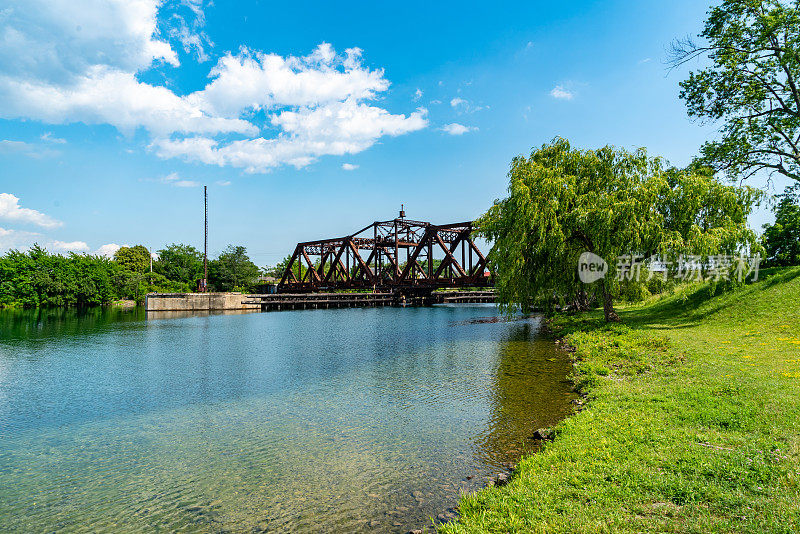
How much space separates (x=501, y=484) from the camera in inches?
262

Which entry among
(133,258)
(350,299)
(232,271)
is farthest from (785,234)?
(133,258)

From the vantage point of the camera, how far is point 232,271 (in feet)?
268

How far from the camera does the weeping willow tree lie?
781 inches

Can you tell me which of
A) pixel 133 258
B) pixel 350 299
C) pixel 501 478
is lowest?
pixel 501 478

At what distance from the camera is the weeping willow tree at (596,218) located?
781 inches

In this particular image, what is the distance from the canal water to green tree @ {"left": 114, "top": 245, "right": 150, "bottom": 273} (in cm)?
7864

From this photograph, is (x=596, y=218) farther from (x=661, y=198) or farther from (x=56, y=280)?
(x=56, y=280)

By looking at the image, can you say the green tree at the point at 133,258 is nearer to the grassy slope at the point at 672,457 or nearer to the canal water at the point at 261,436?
the canal water at the point at 261,436

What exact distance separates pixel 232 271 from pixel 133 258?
27296 millimetres

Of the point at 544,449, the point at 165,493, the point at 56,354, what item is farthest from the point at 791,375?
the point at 56,354

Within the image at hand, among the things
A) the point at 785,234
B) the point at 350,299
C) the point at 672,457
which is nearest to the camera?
the point at 672,457

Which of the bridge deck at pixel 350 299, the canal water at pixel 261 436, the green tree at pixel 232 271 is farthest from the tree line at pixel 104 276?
the canal water at pixel 261 436

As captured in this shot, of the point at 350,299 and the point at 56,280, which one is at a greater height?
the point at 56,280

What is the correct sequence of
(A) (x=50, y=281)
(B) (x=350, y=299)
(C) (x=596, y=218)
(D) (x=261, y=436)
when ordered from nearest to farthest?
(D) (x=261, y=436) → (C) (x=596, y=218) → (A) (x=50, y=281) → (B) (x=350, y=299)
